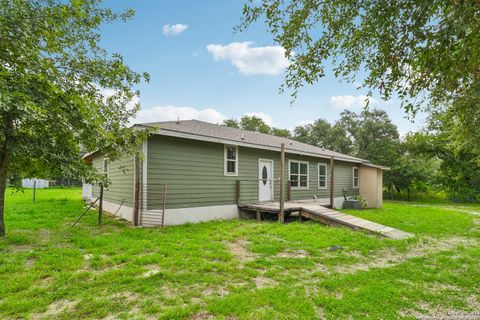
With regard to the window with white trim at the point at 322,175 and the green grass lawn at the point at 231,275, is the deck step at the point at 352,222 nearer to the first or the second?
the green grass lawn at the point at 231,275

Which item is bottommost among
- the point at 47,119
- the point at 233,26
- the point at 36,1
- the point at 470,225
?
the point at 470,225

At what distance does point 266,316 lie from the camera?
111 inches

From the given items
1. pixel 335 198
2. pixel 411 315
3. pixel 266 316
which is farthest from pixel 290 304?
pixel 335 198

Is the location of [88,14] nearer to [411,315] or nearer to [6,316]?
[6,316]

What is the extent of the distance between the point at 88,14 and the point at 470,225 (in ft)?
42.9

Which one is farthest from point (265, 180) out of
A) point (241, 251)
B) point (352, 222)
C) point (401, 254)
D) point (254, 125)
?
point (254, 125)

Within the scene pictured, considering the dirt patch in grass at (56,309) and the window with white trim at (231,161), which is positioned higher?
the window with white trim at (231,161)

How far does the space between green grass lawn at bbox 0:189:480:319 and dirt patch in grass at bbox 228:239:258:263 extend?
0.02 metres

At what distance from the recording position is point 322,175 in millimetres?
13914

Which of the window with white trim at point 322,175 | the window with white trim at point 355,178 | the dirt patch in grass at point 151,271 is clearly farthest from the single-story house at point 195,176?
the window with white trim at point 355,178

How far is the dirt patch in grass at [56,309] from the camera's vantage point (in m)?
2.77

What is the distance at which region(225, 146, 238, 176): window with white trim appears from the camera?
9.62 metres

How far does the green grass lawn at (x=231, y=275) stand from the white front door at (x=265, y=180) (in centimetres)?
381

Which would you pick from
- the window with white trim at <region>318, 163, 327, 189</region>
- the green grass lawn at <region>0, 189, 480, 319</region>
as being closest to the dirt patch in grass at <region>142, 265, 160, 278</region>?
the green grass lawn at <region>0, 189, 480, 319</region>
